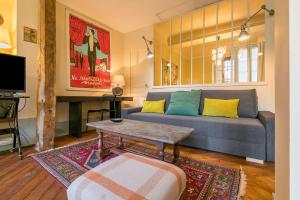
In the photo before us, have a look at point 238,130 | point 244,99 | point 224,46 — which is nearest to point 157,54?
point 224,46

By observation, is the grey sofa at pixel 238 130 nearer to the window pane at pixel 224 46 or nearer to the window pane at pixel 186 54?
the window pane at pixel 224 46

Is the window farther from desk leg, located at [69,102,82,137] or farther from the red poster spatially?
desk leg, located at [69,102,82,137]

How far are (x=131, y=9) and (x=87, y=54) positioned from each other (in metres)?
1.38

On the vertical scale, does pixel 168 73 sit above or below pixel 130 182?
above

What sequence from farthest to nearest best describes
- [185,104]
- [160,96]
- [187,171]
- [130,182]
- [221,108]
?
[160,96]
[185,104]
[221,108]
[187,171]
[130,182]

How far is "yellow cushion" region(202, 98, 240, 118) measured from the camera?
2272mm

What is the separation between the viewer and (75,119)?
286 centimetres

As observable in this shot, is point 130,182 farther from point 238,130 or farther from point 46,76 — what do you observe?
point 46,76

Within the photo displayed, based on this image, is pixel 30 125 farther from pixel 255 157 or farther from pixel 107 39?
pixel 255 157

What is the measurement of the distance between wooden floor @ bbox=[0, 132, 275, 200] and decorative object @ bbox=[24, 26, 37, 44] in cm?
177

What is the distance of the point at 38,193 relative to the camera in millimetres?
1190

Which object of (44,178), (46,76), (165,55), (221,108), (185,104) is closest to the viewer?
(44,178)

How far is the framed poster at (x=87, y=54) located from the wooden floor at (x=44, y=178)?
1746 mm

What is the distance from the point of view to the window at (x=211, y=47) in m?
2.83
